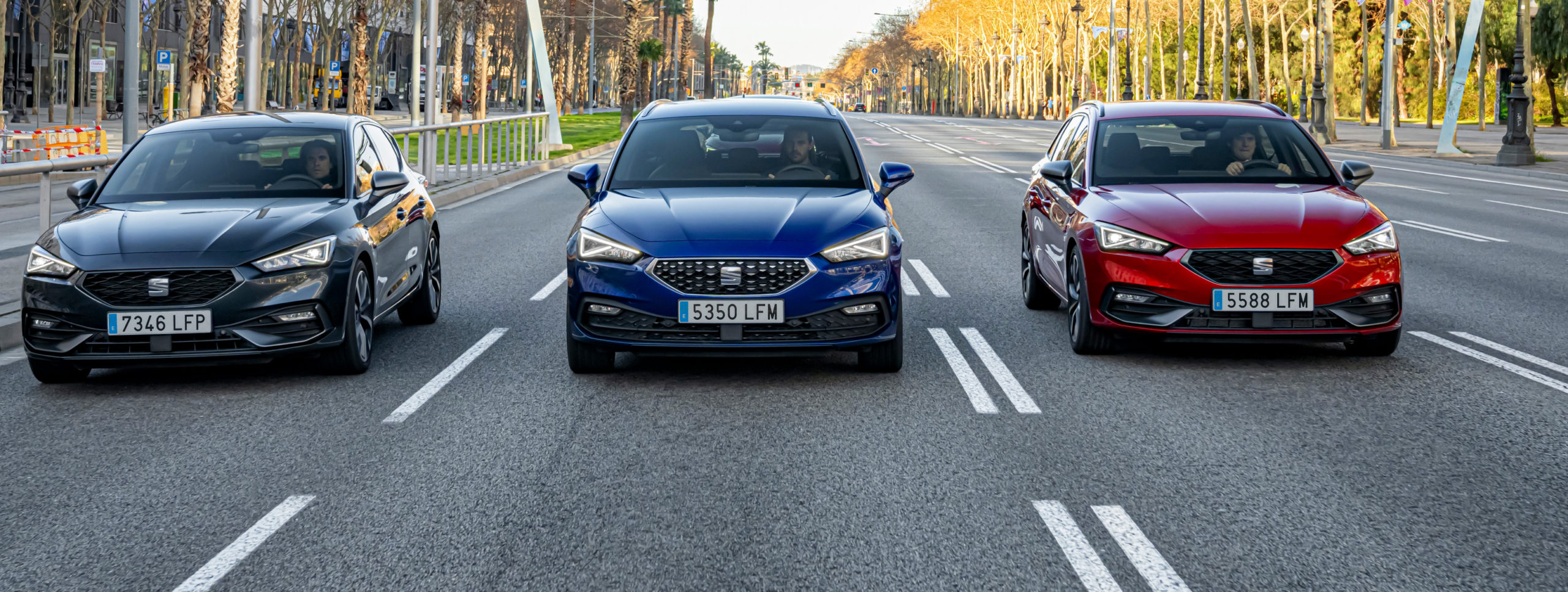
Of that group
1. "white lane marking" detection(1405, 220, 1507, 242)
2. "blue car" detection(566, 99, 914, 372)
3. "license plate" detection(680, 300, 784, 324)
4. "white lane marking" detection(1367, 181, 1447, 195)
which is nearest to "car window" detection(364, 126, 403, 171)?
"blue car" detection(566, 99, 914, 372)

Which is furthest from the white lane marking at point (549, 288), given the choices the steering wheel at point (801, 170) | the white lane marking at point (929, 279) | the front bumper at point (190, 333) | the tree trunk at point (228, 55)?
the tree trunk at point (228, 55)

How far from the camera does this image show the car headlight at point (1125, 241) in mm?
7644

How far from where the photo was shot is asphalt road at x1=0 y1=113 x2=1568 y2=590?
4391mm

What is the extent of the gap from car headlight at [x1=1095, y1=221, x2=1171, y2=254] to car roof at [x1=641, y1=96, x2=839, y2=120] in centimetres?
179

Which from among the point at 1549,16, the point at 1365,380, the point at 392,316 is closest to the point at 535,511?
the point at 1365,380

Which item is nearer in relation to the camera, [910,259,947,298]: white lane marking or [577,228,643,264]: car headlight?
[577,228,643,264]: car headlight

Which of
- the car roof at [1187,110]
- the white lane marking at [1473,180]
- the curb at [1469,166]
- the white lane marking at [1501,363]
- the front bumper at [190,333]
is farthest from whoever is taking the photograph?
the curb at [1469,166]

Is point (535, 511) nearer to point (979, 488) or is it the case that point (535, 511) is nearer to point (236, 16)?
point (979, 488)

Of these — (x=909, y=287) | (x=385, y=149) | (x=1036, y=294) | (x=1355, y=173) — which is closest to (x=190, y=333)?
(x=385, y=149)

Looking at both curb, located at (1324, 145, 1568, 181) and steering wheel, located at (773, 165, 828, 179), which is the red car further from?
curb, located at (1324, 145, 1568, 181)

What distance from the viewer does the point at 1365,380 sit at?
24.2 feet

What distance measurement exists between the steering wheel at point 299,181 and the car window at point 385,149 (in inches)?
35.8

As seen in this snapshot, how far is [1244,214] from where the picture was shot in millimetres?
7773

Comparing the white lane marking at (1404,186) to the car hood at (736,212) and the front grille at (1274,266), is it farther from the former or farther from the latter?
the car hood at (736,212)
